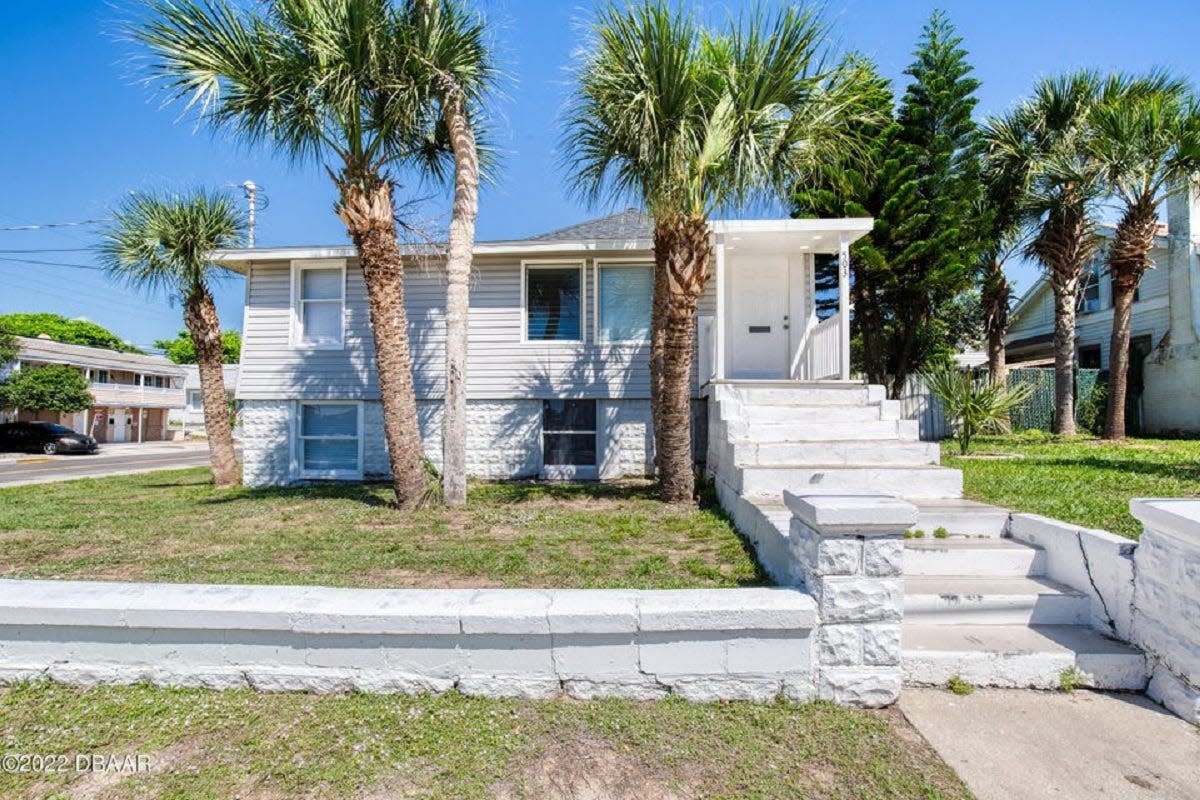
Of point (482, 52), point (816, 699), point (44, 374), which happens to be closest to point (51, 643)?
point (816, 699)

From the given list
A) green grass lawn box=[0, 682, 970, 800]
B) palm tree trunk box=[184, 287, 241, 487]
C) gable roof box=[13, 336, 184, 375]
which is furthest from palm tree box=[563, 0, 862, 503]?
gable roof box=[13, 336, 184, 375]

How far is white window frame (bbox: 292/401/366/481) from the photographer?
986 cm

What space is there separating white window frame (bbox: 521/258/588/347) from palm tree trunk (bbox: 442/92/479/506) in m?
2.70

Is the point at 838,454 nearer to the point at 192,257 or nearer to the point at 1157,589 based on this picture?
the point at 1157,589

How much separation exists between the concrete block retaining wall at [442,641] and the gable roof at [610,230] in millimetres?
7441

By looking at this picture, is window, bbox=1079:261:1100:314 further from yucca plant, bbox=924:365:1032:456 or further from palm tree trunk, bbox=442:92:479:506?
palm tree trunk, bbox=442:92:479:506

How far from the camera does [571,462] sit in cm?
960

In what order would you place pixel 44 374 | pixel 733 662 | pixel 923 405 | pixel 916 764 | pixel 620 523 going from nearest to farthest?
pixel 916 764
pixel 733 662
pixel 620 523
pixel 923 405
pixel 44 374

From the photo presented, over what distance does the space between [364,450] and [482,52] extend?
6434 mm

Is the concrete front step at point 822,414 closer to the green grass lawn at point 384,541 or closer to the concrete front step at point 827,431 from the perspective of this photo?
the concrete front step at point 827,431

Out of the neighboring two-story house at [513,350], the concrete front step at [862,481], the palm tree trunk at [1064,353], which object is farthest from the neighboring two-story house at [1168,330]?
the concrete front step at [862,481]

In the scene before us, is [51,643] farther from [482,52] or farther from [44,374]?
[44,374]

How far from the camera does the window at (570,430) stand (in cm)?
956

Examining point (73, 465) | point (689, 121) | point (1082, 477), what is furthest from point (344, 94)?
point (73, 465)
